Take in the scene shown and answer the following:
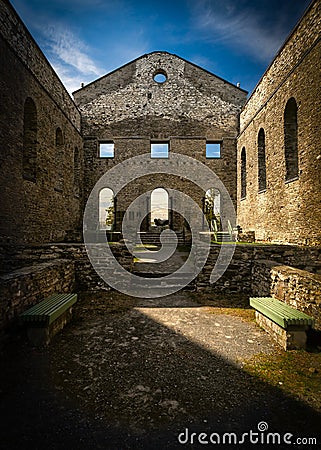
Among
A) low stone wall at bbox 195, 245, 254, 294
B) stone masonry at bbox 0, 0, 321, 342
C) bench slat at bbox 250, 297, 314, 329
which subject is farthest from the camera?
low stone wall at bbox 195, 245, 254, 294

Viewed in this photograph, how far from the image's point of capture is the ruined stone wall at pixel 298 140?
7699 mm

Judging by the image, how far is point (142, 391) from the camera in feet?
9.23

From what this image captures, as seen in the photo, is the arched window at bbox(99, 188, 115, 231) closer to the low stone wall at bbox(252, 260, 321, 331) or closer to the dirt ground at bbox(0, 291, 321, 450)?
the low stone wall at bbox(252, 260, 321, 331)

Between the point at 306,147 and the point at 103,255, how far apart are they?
21.3 ft

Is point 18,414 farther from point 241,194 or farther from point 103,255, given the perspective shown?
point 241,194

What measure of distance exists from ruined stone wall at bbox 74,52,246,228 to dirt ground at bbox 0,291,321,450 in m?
12.8

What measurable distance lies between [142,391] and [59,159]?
444 inches

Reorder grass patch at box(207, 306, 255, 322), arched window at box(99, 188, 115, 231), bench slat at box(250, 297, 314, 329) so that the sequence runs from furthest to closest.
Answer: arched window at box(99, 188, 115, 231) < grass patch at box(207, 306, 255, 322) < bench slat at box(250, 297, 314, 329)

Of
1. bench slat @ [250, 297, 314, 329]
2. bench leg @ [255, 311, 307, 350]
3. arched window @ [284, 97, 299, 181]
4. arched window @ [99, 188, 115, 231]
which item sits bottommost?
bench leg @ [255, 311, 307, 350]

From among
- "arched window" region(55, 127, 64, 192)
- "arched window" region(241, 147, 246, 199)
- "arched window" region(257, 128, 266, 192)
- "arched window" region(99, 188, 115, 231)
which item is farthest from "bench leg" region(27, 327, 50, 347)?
"arched window" region(241, 147, 246, 199)

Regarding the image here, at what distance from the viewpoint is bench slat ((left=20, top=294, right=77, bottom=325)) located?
3727 mm

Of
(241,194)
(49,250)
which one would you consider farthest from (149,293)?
(241,194)

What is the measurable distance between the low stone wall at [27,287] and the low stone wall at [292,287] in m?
4.32

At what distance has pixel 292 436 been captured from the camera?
2.21 meters
